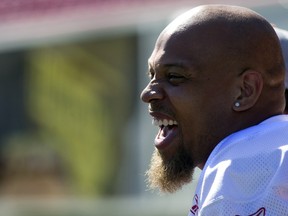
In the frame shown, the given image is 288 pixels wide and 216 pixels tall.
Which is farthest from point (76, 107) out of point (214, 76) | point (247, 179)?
point (247, 179)

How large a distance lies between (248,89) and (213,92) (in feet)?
0.27

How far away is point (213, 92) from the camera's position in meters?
2.22

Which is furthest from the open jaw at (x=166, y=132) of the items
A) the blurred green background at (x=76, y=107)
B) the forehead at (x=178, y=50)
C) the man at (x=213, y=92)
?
the blurred green background at (x=76, y=107)

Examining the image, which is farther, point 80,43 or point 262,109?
point 80,43

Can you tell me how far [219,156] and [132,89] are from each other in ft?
24.3

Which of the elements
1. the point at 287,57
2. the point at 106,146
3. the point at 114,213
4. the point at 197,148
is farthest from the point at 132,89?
the point at 197,148

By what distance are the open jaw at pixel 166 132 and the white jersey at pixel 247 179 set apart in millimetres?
190

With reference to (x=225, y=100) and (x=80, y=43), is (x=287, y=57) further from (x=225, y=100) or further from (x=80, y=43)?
(x=80, y=43)

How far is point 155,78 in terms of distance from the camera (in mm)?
2311

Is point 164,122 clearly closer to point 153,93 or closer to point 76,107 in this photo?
point 153,93

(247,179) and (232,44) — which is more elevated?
(232,44)

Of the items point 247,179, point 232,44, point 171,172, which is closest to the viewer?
point 247,179

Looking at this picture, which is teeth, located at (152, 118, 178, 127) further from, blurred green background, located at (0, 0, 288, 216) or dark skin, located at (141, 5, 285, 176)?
blurred green background, located at (0, 0, 288, 216)

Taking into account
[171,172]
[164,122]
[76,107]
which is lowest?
[76,107]
